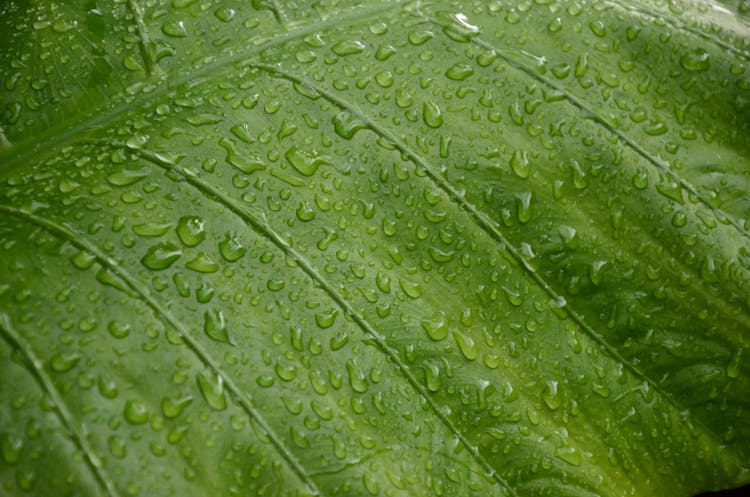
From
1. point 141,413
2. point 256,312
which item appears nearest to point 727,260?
point 256,312

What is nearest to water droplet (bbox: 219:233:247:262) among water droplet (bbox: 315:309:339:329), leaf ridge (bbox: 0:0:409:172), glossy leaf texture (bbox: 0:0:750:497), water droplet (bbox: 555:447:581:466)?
glossy leaf texture (bbox: 0:0:750:497)

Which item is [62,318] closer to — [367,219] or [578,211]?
[367,219]

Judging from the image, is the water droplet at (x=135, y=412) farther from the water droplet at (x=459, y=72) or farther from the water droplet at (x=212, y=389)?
the water droplet at (x=459, y=72)

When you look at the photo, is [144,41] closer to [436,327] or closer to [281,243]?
[281,243]

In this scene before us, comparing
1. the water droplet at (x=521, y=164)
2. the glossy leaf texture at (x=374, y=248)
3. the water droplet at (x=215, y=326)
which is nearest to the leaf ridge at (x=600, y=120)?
the glossy leaf texture at (x=374, y=248)

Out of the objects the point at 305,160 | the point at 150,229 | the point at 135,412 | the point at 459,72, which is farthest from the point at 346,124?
the point at 135,412

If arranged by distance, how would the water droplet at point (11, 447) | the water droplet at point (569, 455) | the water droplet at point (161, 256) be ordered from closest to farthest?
the water droplet at point (11, 447)
the water droplet at point (161, 256)
the water droplet at point (569, 455)
